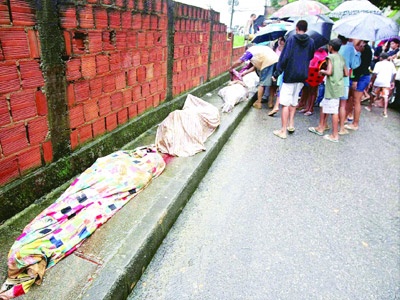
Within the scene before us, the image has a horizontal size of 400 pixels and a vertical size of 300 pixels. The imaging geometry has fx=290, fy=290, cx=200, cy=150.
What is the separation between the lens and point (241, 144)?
466 centimetres

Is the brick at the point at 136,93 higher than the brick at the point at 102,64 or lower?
lower

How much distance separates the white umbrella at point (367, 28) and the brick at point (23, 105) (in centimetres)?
485

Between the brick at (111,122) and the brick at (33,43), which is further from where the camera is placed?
the brick at (111,122)

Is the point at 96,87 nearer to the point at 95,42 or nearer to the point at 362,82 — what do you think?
the point at 95,42

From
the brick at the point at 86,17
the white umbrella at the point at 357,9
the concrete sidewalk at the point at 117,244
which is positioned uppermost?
the white umbrella at the point at 357,9

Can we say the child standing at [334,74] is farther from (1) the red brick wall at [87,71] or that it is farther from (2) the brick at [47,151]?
(2) the brick at [47,151]

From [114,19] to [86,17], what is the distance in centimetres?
41

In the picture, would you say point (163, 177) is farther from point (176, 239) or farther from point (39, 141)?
point (39, 141)

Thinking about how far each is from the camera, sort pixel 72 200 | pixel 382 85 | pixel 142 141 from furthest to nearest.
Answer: pixel 382 85 < pixel 142 141 < pixel 72 200

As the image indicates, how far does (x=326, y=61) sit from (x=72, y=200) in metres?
4.49

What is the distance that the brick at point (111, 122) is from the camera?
2990mm

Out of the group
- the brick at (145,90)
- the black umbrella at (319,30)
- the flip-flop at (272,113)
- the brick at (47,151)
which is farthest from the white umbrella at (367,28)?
the brick at (47,151)

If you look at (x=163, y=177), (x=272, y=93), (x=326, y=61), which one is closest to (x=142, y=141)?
(x=163, y=177)

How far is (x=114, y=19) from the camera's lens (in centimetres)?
279
